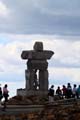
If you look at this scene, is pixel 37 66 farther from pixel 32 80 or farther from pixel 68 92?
pixel 68 92

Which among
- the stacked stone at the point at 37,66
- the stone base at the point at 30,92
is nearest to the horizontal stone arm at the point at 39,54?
the stacked stone at the point at 37,66

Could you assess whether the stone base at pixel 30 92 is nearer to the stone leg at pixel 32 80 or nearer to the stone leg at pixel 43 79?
the stone leg at pixel 32 80

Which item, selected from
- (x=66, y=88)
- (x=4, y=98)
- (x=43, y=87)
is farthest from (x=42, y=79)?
(x=4, y=98)

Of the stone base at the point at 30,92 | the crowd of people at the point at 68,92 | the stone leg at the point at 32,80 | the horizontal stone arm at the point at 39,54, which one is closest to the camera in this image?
the crowd of people at the point at 68,92

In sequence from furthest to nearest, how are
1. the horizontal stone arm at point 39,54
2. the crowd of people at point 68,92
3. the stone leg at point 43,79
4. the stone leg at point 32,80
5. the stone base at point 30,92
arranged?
1. the stone leg at point 43,79
2. the stone leg at point 32,80
3. the horizontal stone arm at point 39,54
4. the stone base at point 30,92
5. the crowd of people at point 68,92

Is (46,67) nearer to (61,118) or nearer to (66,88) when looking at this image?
(66,88)

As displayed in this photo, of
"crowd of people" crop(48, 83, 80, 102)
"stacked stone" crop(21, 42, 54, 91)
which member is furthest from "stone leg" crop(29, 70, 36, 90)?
"crowd of people" crop(48, 83, 80, 102)

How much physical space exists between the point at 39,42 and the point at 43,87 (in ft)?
13.8

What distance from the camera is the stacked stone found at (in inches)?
2234

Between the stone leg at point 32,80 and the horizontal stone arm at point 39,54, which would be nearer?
the horizontal stone arm at point 39,54

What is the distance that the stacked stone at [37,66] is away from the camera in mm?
56750

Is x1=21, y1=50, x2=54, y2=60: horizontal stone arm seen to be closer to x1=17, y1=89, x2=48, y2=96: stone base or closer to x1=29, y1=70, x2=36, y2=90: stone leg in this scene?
x1=29, y1=70, x2=36, y2=90: stone leg

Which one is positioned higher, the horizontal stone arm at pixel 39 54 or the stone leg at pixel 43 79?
the horizontal stone arm at pixel 39 54

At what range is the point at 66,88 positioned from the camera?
48.3 m
